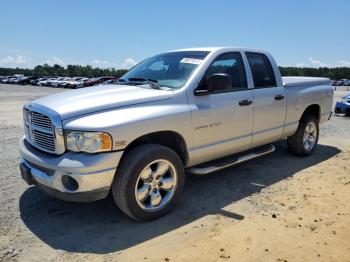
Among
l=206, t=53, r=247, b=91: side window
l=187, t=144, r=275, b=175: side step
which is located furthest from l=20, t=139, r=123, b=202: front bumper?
l=206, t=53, r=247, b=91: side window

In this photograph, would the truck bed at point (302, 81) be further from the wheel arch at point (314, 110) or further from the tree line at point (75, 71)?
the tree line at point (75, 71)

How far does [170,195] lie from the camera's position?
13.5ft

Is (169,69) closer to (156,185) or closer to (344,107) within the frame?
(156,185)

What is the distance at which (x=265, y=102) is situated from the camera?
17.4ft

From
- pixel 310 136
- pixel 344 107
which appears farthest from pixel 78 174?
pixel 344 107

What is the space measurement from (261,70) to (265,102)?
0.55 meters

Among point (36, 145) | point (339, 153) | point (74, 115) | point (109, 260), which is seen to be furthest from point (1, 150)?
point (339, 153)

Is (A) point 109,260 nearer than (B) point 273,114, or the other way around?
(A) point 109,260

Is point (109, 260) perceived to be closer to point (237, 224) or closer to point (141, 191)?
point (141, 191)

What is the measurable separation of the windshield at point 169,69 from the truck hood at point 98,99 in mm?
367

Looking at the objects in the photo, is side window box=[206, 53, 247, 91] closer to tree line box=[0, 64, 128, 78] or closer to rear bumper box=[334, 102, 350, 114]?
rear bumper box=[334, 102, 350, 114]

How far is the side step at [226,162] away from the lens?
14.8 feet

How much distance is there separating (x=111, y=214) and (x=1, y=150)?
3.87 meters

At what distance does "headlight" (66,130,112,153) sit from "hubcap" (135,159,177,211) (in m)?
0.54
